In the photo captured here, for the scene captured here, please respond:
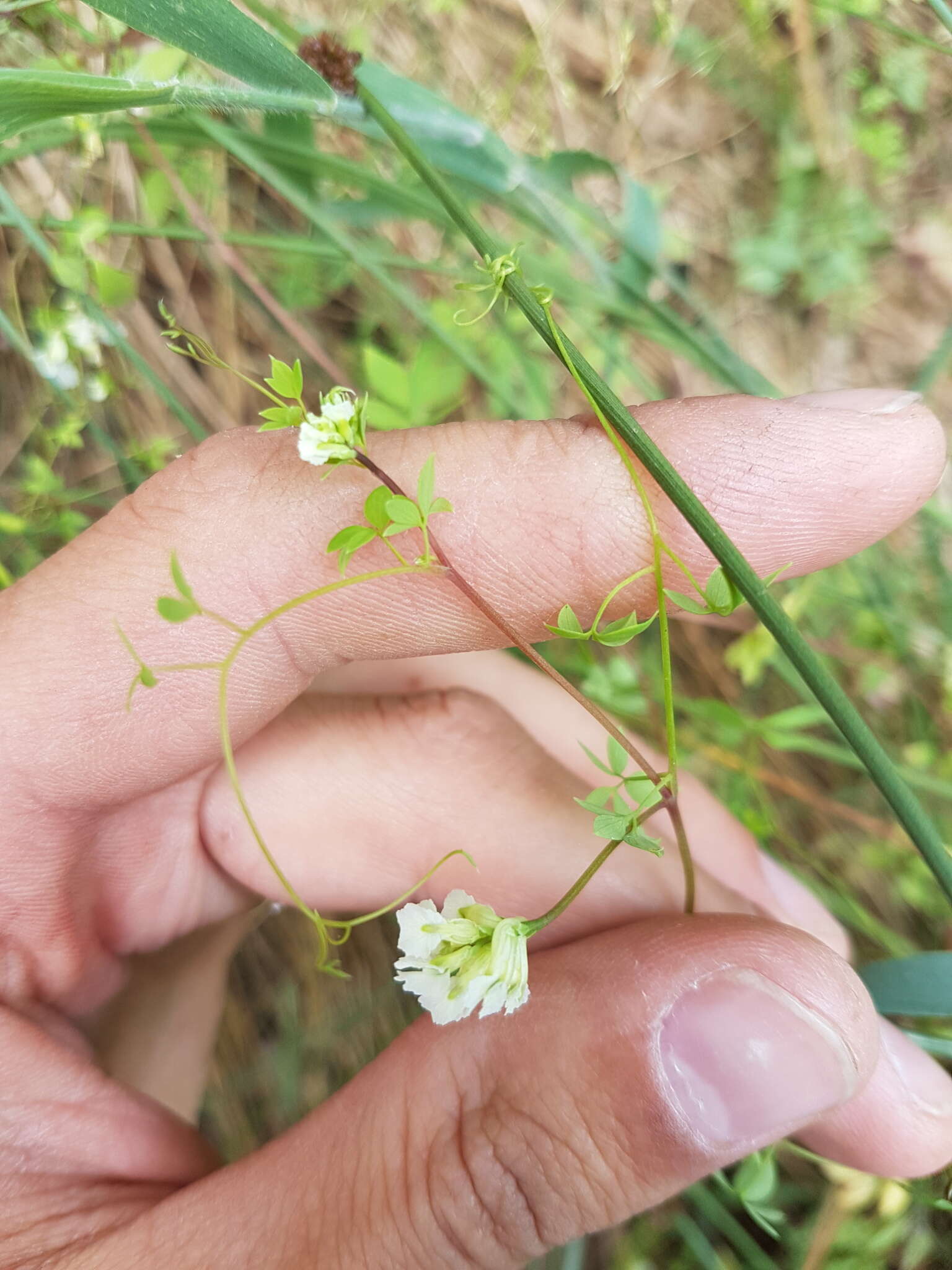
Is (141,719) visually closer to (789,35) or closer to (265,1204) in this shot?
(265,1204)

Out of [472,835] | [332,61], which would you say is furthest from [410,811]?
[332,61]

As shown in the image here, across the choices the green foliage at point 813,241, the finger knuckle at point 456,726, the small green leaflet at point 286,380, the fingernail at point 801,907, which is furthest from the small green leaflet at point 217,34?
the green foliage at point 813,241

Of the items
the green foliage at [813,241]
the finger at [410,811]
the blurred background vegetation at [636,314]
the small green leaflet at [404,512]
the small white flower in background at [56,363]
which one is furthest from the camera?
the green foliage at [813,241]

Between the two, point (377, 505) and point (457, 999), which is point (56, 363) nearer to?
point (377, 505)

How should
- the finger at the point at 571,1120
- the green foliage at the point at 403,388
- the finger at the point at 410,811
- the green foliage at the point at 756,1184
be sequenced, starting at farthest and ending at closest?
the finger at the point at 410,811, the green foliage at the point at 403,388, the green foliage at the point at 756,1184, the finger at the point at 571,1120

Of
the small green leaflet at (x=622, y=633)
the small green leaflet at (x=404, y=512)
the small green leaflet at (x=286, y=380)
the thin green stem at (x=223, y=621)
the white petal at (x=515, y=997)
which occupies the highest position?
the small green leaflet at (x=286, y=380)

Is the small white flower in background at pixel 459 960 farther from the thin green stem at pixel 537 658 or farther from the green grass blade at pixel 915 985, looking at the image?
the green grass blade at pixel 915 985

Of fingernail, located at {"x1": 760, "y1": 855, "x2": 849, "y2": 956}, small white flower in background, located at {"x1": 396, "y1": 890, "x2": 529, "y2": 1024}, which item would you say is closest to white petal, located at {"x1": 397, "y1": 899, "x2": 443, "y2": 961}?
small white flower in background, located at {"x1": 396, "y1": 890, "x2": 529, "y2": 1024}

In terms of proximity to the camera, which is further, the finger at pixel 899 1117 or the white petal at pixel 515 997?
the finger at pixel 899 1117
